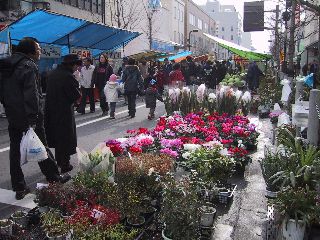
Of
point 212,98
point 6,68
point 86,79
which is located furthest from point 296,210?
point 86,79

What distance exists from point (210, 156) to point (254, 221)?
104 cm

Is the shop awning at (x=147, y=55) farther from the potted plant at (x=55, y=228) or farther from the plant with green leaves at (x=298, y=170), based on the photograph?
the potted plant at (x=55, y=228)

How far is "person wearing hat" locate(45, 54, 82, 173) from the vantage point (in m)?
6.20

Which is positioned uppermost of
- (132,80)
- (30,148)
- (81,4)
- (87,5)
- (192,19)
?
(192,19)

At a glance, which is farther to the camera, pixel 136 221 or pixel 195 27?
pixel 195 27

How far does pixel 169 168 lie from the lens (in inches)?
189

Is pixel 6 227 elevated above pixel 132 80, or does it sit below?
below

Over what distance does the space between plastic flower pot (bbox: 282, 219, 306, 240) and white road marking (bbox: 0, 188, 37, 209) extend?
10.6ft

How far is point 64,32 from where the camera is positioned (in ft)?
48.4

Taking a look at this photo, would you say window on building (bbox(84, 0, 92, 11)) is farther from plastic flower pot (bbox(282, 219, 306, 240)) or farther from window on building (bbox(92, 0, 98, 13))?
plastic flower pot (bbox(282, 219, 306, 240))

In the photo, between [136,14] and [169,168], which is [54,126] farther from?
[136,14]

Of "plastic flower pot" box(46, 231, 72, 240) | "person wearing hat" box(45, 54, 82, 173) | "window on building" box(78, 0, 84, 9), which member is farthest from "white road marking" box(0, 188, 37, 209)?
"window on building" box(78, 0, 84, 9)

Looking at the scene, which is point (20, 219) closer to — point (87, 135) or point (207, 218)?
point (207, 218)

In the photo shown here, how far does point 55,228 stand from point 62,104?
296cm
